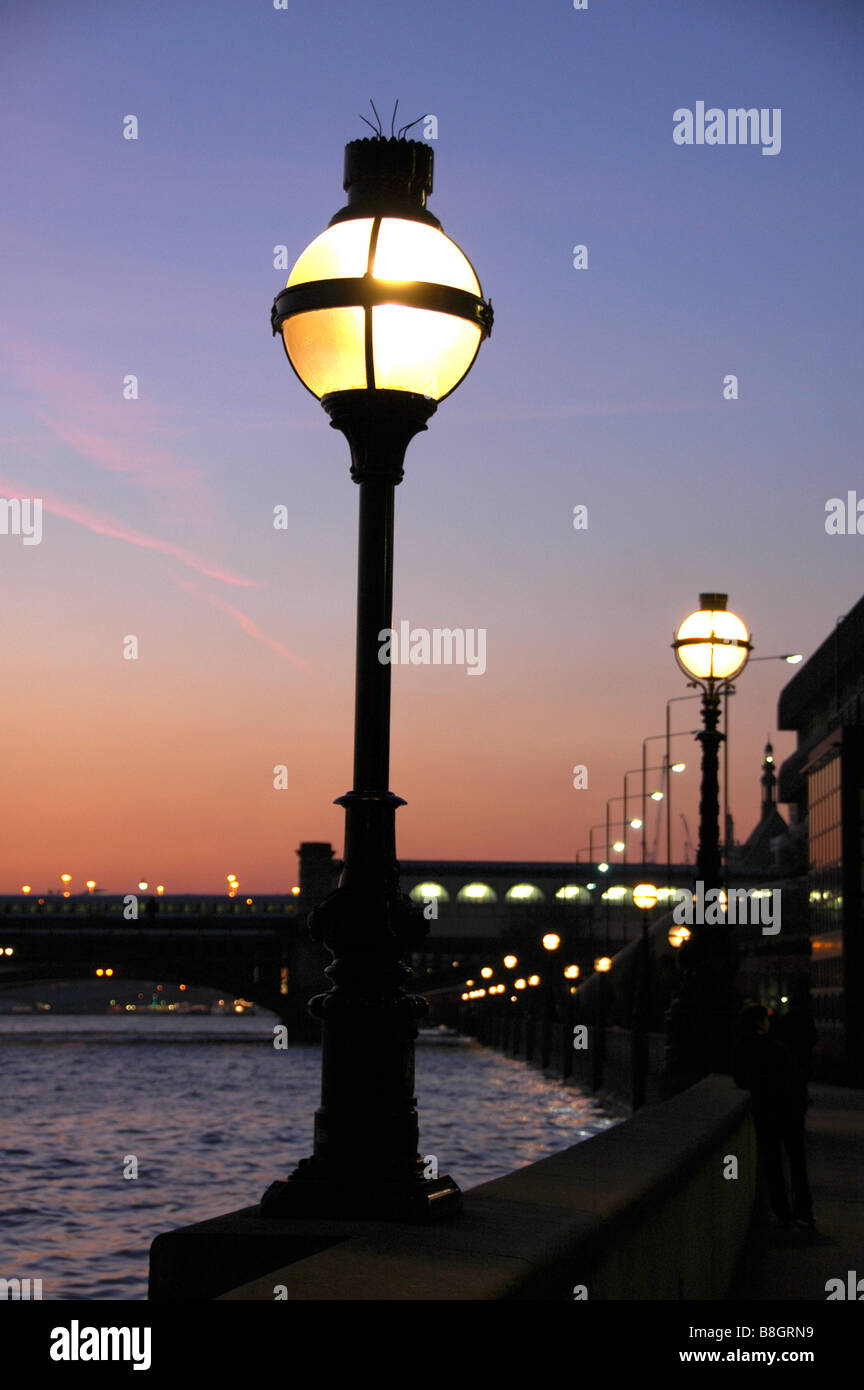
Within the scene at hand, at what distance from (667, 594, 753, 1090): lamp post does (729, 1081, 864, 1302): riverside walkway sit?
227 cm

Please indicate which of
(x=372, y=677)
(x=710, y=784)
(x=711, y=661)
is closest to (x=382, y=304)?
(x=372, y=677)

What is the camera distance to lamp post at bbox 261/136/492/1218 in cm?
679

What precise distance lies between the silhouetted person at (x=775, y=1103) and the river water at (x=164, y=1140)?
25.1ft

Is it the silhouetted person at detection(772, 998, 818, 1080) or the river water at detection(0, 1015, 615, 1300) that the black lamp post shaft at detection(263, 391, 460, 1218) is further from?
the silhouetted person at detection(772, 998, 818, 1080)

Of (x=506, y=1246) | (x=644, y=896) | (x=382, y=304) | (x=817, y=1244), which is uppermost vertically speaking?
(x=382, y=304)

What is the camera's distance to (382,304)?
7336 mm

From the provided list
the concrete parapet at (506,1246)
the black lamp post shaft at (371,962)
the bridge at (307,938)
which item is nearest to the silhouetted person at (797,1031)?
the concrete parapet at (506,1246)

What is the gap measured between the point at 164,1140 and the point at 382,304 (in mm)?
54726

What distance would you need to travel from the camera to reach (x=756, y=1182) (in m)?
15.7

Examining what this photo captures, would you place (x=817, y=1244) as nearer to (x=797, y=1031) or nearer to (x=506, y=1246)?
(x=506, y=1246)

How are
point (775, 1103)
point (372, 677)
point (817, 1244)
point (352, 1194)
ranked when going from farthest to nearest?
point (775, 1103)
point (817, 1244)
point (372, 677)
point (352, 1194)

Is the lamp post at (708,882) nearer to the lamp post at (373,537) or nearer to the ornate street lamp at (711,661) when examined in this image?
the ornate street lamp at (711,661)

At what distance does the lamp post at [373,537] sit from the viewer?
6785 millimetres
